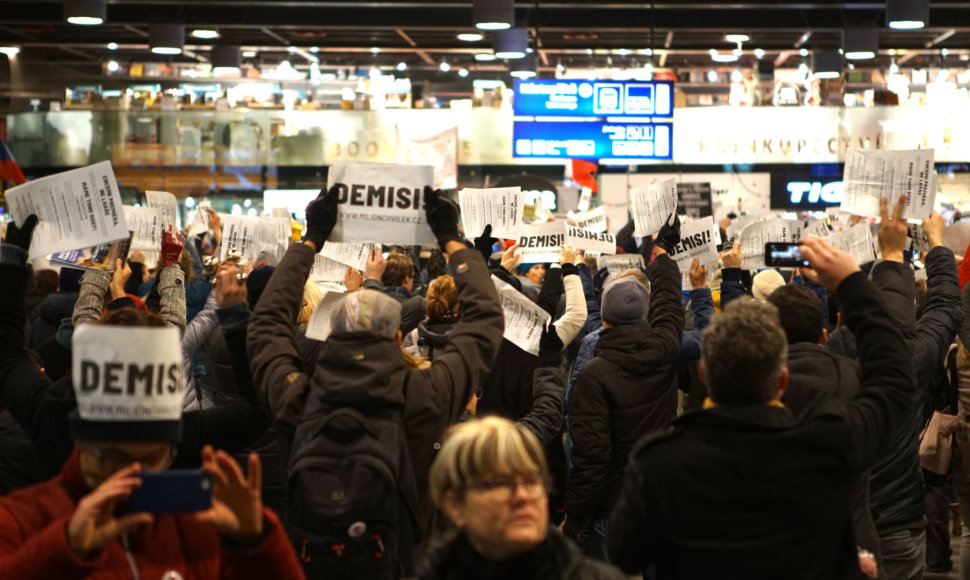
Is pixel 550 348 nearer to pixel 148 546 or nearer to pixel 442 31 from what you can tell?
pixel 148 546

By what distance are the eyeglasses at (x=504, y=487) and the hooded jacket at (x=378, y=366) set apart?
0.92m

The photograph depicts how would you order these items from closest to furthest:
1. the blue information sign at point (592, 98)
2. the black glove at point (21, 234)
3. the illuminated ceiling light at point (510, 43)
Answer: the black glove at point (21, 234), the blue information sign at point (592, 98), the illuminated ceiling light at point (510, 43)

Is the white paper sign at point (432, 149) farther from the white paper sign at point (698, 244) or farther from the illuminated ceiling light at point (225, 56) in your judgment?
the illuminated ceiling light at point (225, 56)

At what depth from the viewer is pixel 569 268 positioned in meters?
5.76

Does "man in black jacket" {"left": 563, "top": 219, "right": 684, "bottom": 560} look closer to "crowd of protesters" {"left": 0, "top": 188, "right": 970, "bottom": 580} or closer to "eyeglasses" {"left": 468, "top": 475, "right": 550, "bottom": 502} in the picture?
"crowd of protesters" {"left": 0, "top": 188, "right": 970, "bottom": 580}

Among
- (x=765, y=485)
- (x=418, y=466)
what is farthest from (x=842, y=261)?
(x=418, y=466)

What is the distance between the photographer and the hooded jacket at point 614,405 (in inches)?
178

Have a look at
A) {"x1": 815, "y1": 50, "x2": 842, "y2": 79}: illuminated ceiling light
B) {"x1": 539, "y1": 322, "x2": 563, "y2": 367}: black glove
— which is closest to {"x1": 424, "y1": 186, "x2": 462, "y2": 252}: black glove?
{"x1": 539, "y1": 322, "x2": 563, "y2": 367}: black glove

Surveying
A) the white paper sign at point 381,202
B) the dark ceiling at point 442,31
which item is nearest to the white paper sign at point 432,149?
the white paper sign at point 381,202

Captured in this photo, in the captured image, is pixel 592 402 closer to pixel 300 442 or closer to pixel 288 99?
pixel 300 442

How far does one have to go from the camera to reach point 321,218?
3523 mm

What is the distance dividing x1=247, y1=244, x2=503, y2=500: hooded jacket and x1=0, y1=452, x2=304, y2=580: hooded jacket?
83 cm

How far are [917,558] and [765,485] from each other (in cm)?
229

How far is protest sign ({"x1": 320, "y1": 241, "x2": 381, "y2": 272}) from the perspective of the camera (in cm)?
566
